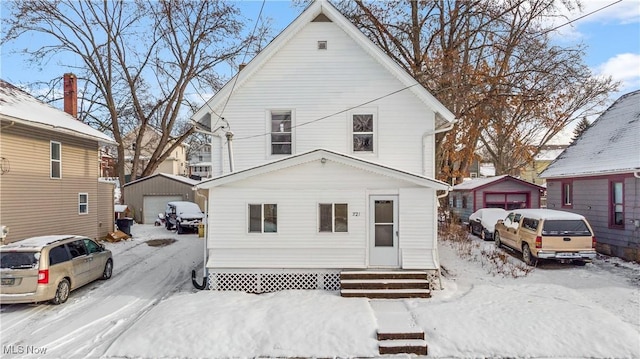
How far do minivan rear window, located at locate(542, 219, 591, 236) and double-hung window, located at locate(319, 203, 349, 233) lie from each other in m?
7.10

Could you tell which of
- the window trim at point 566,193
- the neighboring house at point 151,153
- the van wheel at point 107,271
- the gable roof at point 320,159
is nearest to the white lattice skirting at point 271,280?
the gable roof at point 320,159

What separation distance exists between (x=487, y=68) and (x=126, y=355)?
76.8 feet

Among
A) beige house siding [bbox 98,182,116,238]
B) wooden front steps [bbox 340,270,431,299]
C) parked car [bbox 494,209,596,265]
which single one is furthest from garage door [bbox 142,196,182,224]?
parked car [bbox 494,209,596,265]

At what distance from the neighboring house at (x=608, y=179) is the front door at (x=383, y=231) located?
8.89 meters

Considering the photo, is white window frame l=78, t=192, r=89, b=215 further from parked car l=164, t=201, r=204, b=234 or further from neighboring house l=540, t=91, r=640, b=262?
neighboring house l=540, t=91, r=640, b=262

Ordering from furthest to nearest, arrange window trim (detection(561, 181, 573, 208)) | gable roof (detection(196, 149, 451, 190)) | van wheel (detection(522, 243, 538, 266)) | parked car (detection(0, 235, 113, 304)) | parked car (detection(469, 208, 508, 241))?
parked car (detection(469, 208, 508, 241)), window trim (detection(561, 181, 573, 208)), van wheel (detection(522, 243, 538, 266)), gable roof (detection(196, 149, 451, 190)), parked car (detection(0, 235, 113, 304))

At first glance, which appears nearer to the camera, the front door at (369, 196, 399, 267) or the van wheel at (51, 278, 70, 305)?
the van wheel at (51, 278, 70, 305)

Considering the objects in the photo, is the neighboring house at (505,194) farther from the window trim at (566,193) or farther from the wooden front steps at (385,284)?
the wooden front steps at (385,284)

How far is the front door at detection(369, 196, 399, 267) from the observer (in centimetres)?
1173

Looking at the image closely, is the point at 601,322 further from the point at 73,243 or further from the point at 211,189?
the point at 73,243

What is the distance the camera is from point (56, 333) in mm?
8641

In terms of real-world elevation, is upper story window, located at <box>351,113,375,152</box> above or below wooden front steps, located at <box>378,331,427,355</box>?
above

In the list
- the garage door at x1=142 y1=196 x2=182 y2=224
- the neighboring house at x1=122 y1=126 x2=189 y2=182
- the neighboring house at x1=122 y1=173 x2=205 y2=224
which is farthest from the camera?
the neighboring house at x1=122 y1=126 x2=189 y2=182

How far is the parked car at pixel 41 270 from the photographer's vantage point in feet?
32.0
